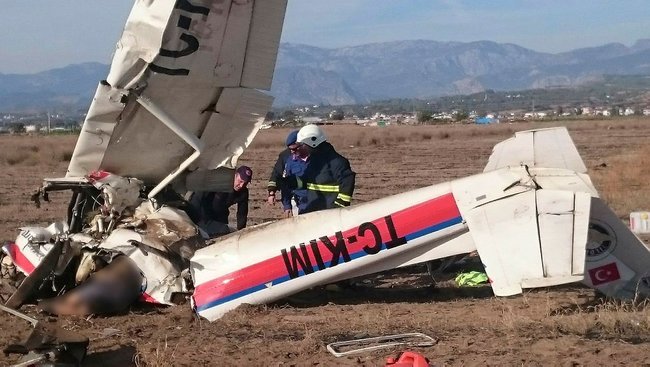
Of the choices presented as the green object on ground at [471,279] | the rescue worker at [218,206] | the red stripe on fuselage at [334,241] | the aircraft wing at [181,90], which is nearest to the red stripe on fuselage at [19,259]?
the aircraft wing at [181,90]

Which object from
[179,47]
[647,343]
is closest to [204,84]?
[179,47]

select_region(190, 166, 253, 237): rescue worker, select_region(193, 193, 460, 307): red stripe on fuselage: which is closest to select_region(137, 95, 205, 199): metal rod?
select_region(190, 166, 253, 237): rescue worker

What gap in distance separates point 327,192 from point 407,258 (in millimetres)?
2230

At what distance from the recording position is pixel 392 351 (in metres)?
5.59

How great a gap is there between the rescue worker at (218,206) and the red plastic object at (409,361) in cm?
464

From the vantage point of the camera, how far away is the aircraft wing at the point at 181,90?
7.85 meters

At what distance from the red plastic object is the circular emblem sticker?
2732mm

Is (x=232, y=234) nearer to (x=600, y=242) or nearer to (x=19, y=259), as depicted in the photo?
(x=19, y=259)

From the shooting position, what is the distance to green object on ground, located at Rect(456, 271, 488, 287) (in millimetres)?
9094

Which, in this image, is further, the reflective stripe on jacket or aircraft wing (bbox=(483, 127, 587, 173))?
the reflective stripe on jacket

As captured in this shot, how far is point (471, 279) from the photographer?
9141 mm

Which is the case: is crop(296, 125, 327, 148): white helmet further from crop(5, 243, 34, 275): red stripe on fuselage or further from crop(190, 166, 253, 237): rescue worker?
crop(5, 243, 34, 275): red stripe on fuselage

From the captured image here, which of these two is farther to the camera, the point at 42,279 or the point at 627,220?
the point at 627,220

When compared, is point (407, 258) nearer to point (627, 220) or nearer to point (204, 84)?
point (204, 84)
